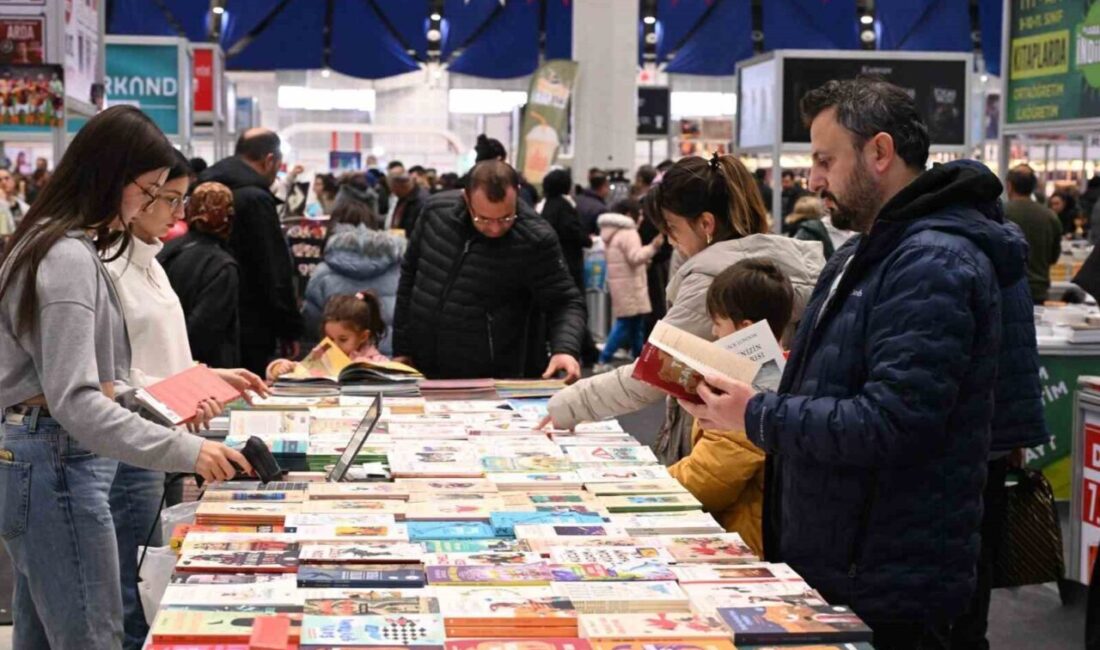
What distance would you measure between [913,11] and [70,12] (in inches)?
729


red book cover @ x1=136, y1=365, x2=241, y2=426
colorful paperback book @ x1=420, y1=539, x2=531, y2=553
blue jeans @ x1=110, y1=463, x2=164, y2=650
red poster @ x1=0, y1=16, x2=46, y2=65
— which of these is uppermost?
red poster @ x1=0, y1=16, x2=46, y2=65

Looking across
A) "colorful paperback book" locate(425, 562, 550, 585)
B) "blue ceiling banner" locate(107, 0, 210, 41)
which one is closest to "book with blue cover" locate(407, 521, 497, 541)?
"colorful paperback book" locate(425, 562, 550, 585)

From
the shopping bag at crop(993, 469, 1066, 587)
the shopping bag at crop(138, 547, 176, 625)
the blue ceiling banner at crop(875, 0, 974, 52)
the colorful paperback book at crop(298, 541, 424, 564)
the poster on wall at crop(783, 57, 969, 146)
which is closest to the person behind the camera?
the colorful paperback book at crop(298, 541, 424, 564)

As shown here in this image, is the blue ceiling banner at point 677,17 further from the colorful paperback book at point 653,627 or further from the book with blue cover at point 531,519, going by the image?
the colorful paperback book at point 653,627

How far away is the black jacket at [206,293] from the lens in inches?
191

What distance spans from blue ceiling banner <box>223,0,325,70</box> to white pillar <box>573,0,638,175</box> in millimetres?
8248

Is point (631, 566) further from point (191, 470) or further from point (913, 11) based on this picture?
point (913, 11)

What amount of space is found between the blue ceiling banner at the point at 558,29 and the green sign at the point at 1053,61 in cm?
1576

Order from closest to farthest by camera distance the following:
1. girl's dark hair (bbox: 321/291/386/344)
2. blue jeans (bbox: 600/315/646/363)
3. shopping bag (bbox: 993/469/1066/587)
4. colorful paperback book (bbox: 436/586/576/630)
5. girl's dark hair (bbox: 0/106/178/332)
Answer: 1. colorful paperback book (bbox: 436/586/576/630)
2. girl's dark hair (bbox: 0/106/178/332)
3. shopping bag (bbox: 993/469/1066/587)
4. girl's dark hair (bbox: 321/291/386/344)
5. blue jeans (bbox: 600/315/646/363)

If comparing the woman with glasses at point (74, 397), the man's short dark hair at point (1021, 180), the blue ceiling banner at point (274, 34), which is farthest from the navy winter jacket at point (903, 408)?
the blue ceiling banner at point (274, 34)

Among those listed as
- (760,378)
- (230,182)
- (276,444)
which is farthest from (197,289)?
(760,378)

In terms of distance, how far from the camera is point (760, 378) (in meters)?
2.72

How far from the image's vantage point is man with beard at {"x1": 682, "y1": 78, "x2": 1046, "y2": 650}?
2.21 meters

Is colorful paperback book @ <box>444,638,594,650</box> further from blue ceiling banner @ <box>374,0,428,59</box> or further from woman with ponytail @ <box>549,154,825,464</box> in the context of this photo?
blue ceiling banner @ <box>374,0,428,59</box>
